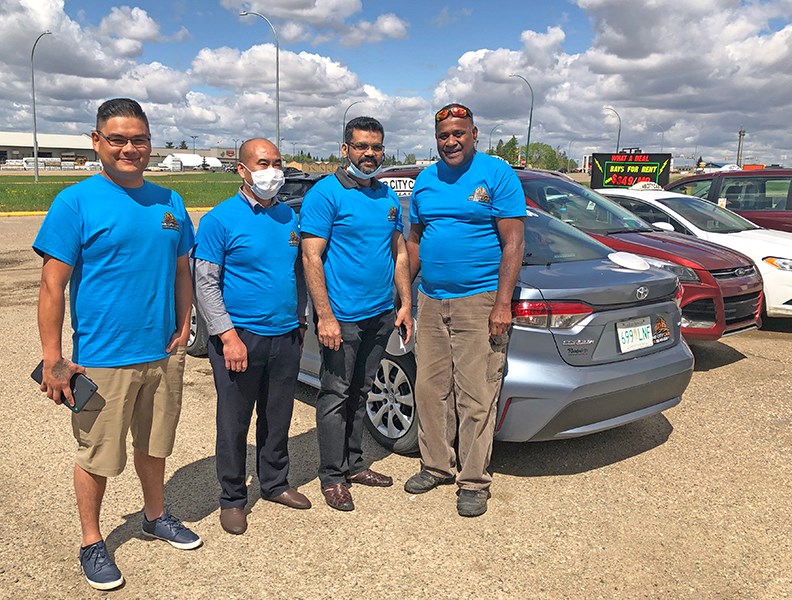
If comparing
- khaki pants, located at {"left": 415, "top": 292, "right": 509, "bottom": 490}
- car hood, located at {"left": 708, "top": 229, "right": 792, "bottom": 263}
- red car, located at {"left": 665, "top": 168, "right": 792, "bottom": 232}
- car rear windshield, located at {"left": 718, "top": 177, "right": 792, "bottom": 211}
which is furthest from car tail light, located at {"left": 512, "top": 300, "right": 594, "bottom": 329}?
car rear windshield, located at {"left": 718, "top": 177, "right": 792, "bottom": 211}

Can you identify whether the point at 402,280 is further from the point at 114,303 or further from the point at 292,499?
the point at 114,303

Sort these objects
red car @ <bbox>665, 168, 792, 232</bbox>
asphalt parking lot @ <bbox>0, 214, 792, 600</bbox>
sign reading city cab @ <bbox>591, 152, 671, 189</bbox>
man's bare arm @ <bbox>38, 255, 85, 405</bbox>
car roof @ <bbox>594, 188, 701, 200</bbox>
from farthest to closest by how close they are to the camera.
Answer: sign reading city cab @ <bbox>591, 152, 671, 189</bbox>
red car @ <bbox>665, 168, 792, 232</bbox>
car roof @ <bbox>594, 188, 701, 200</bbox>
asphalt parking lot @ <bbox>0, 214, 792, 600</bbox>
man's bare arm @ <bbox>38, 255, 85, 405</bbox>

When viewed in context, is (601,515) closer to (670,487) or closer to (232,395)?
(670,487)

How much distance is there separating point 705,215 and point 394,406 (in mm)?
5365

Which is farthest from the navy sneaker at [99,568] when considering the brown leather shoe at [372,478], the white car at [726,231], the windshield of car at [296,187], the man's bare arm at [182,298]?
the white car at [726,231]

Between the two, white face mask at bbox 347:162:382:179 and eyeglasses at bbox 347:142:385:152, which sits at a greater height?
eyeglasses at bbox 347:142:385:152

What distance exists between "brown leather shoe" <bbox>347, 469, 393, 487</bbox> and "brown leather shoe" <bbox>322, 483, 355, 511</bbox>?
191mm

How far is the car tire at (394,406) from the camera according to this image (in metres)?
3.81

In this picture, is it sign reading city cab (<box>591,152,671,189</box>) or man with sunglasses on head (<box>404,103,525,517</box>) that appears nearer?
man with sunglasses on head (<box>404,103,525,517</box>)

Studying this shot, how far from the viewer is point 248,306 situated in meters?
3.01

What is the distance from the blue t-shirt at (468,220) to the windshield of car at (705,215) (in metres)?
4.94

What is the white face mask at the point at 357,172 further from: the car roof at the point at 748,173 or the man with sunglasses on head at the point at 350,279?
the car roof at the point at 748,173

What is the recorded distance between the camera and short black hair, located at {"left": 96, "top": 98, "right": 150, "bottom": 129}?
8.32ft

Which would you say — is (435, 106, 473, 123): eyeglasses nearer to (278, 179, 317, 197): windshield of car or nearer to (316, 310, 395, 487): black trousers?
(316, 310, 395, 487): black trousers
